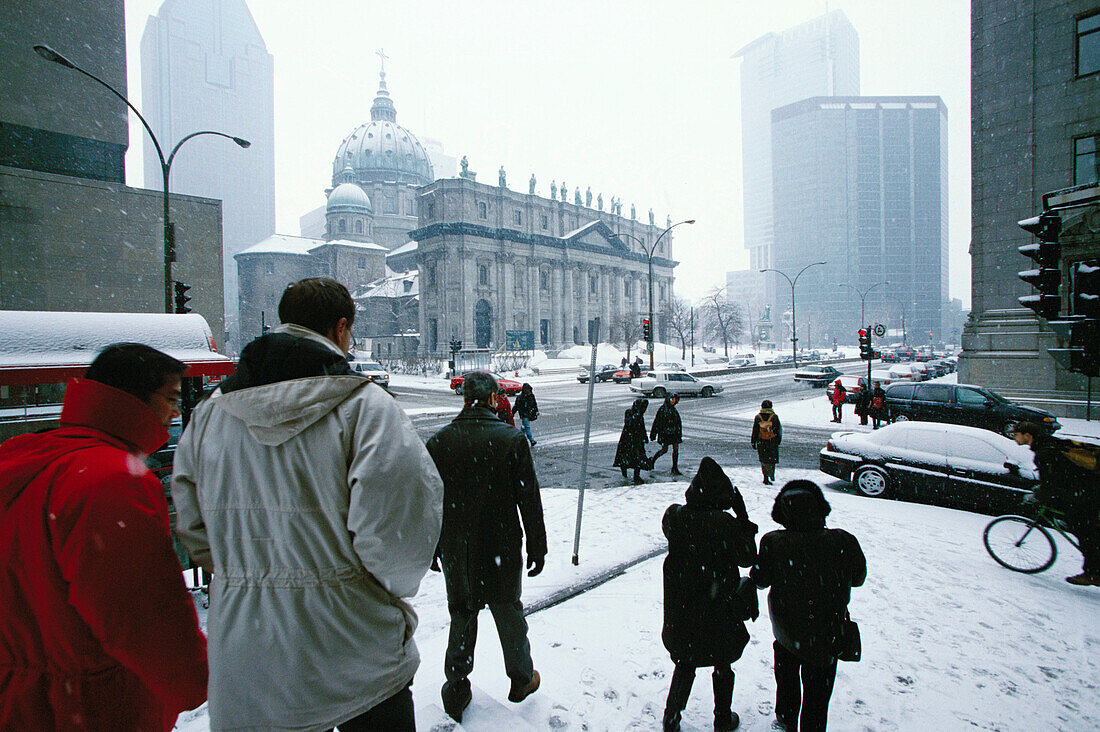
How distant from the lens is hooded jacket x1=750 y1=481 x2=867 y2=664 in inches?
128

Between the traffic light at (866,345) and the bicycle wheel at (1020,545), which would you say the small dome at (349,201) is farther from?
the bicycle wheel at (1020,545)

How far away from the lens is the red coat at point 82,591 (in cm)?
165

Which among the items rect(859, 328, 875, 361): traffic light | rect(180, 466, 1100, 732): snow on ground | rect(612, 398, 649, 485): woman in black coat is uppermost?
rect(859, 328, 875, 361): traffic light

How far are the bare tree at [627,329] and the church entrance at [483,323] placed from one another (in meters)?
16.4

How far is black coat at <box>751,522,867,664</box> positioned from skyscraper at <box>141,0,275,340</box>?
148 meters

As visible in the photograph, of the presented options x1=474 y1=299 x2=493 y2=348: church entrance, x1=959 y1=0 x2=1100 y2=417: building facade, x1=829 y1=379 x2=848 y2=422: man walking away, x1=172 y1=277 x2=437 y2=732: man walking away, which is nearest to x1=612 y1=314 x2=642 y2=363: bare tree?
x1=474 y1=299 x2=493 y2=348: church entrance

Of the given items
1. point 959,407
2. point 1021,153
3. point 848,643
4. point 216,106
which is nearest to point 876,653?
point 848,643

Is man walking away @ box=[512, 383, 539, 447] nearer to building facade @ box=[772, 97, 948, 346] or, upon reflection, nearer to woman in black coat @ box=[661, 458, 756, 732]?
woman in black coat @ box=[661, 458, 756, 732]

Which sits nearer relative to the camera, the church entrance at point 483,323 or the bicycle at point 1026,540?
the bicycle at point 1026,540

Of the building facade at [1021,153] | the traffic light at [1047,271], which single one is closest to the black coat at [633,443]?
the traffic light at [1047,271]

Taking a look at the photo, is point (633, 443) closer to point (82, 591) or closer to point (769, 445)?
point (769, 445)

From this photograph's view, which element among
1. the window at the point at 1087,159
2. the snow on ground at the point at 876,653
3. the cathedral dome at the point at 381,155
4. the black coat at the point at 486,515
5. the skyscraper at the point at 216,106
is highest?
the skyscraper at the point at 216,106

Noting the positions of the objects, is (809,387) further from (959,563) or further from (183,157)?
(183,157)

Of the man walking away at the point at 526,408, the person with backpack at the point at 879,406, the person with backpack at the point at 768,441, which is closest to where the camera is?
the person with backpack at the point at 768,441
